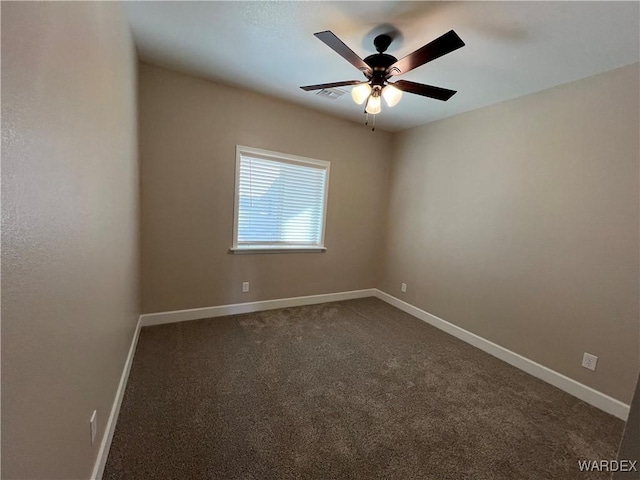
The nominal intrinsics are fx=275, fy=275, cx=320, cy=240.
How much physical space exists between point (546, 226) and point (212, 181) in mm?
3332

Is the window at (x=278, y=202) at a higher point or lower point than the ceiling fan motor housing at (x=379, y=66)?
lower

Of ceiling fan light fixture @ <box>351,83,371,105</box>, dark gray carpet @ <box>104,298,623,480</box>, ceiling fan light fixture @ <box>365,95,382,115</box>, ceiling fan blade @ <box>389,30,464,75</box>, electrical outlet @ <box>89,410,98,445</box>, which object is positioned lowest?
dark gray carpet @ <box>104,298,623,480</box>

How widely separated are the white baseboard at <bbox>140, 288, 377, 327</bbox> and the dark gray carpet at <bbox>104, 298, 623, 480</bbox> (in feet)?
0.47

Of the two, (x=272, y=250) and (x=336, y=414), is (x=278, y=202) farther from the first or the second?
(x=336, y=414)

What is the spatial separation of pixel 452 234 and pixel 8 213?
11.6 feet

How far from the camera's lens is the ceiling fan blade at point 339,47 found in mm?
1516

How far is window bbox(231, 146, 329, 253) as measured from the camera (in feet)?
10.8

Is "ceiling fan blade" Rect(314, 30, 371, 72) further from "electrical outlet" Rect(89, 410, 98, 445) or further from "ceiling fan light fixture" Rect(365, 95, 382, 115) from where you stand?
"electrical outlet" Rect(89, 410, 98, 445)

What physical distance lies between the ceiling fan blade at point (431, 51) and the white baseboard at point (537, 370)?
8.95 ft

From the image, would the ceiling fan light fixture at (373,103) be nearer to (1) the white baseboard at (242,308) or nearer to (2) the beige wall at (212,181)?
(2) the beige wall at (212,181)

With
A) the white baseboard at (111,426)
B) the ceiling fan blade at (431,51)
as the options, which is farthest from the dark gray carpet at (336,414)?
the ceiling fan blade at (431,51)

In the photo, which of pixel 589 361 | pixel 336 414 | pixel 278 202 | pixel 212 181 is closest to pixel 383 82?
pixel 278 202

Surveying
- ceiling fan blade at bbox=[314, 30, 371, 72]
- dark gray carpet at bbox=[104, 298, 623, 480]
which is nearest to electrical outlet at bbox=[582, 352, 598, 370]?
dark gray carpet at bbox=[104, 298, 623, 480]

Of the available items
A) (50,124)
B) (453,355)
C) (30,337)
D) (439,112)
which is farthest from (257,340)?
(439,112)
